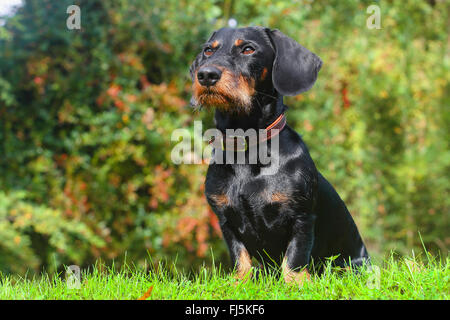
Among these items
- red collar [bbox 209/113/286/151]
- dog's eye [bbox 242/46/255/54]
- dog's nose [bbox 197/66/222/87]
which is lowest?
red collar [bbox 209/113/286/151]

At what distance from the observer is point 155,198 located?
5.68 meters

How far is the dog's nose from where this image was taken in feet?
9.25

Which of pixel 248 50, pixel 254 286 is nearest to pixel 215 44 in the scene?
pixel 248 50

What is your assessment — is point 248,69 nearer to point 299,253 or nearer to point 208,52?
point 208,52

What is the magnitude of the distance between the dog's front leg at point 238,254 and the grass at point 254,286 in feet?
0.24

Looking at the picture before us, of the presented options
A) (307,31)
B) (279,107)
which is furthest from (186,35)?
(279,107)

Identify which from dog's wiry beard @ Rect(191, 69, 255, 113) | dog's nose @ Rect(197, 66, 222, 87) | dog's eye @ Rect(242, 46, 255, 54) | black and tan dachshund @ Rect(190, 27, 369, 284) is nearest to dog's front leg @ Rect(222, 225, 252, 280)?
black and tan dachshund @ Rect(190, 27, 369, 284)

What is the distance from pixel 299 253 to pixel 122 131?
325 cm

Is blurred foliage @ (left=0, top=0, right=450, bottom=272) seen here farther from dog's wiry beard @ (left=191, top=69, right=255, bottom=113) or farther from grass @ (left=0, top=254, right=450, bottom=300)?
dog's wiry beard @ (left=191, top=69, right=255, bottom=113)

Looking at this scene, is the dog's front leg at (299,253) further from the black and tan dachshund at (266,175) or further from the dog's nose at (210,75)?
the dog's nose at (210,75)

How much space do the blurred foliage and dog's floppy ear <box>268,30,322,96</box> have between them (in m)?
2.66

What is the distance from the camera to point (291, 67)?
3023 millimetres

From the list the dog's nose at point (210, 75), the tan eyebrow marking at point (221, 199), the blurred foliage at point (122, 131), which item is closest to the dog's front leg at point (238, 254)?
the tan eyebrow marking at point (221, 199)

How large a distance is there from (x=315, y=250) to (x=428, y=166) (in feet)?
15.4
